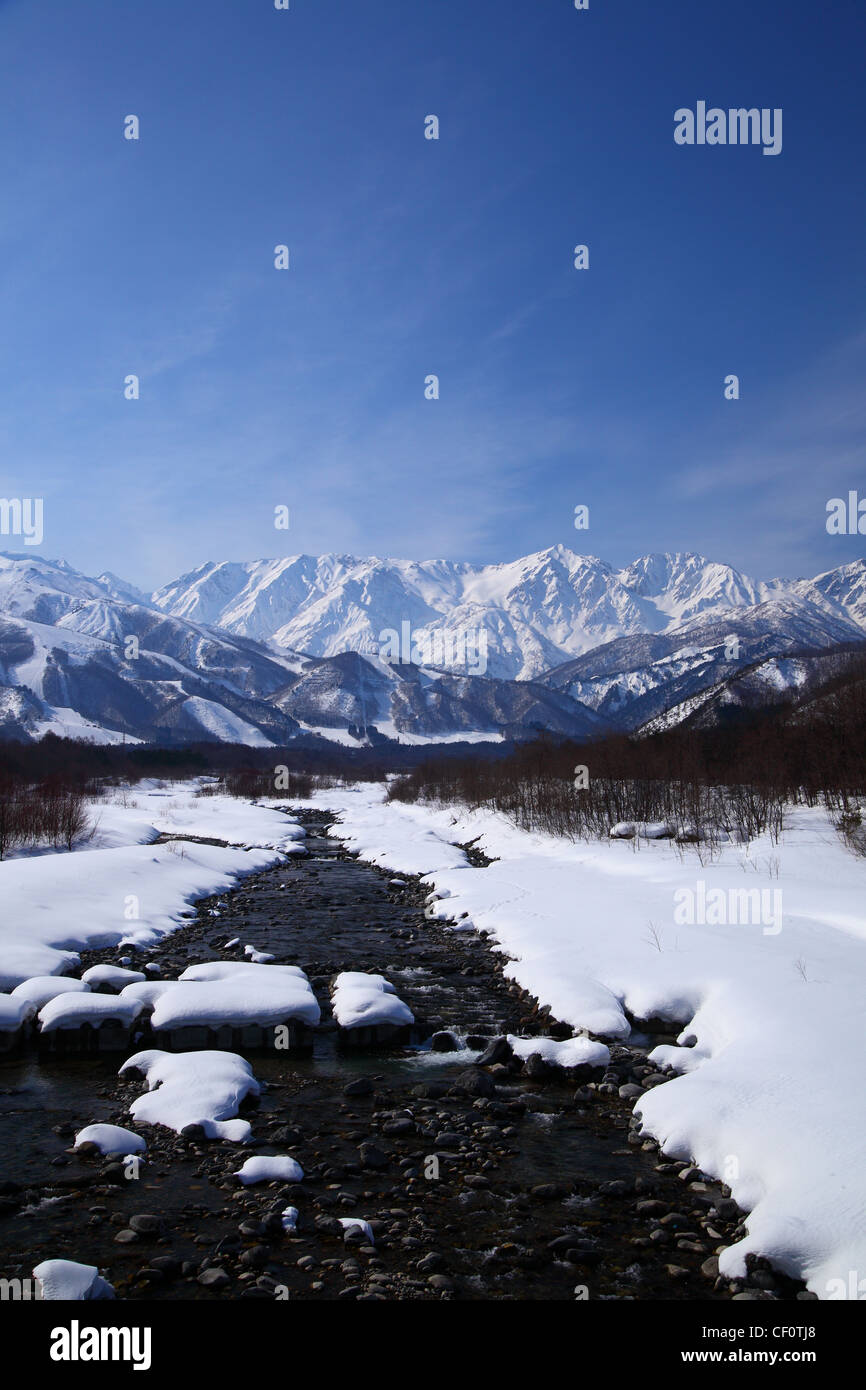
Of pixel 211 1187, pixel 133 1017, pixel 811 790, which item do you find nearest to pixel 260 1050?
pixel 133 1017

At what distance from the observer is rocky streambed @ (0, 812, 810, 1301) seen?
27.5 feet

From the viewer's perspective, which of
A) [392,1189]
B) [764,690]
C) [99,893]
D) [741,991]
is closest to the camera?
[392,1189]

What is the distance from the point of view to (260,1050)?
1562 centimetres

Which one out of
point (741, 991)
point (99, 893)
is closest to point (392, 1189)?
point (741, 991)

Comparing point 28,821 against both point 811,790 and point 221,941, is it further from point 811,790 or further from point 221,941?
point 811,790

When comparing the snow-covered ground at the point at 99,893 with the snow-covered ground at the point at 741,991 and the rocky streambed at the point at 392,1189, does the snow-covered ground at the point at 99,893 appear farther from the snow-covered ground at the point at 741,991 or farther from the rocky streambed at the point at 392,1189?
the snow-covered ground at the point at 741,991

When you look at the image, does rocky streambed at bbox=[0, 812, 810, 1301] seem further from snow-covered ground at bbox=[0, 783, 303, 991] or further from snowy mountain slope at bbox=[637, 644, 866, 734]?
snowy mountain slope at bbox=[637, 644, 866, 734]

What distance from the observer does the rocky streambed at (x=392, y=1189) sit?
839 centimetres

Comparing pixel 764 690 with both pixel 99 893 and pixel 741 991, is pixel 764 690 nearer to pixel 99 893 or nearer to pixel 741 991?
pixel 99 893

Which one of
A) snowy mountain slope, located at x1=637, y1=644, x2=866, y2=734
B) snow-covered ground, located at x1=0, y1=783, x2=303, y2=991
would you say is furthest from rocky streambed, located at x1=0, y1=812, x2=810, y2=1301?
snowy mountain slope, located at x1=637, y1=644, x2=866, y2=734

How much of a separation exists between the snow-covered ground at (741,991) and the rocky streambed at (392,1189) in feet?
1.84

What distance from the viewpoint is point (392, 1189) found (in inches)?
405

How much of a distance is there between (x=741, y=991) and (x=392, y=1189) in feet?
29.4
